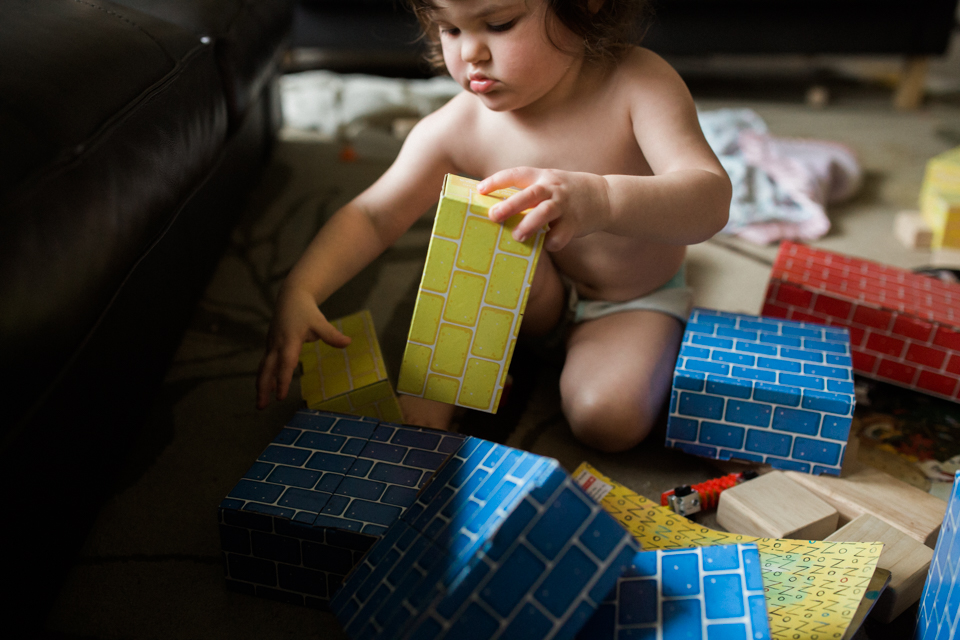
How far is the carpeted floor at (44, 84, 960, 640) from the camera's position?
679mm

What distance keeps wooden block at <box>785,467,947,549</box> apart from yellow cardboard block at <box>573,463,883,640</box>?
0.43 ft

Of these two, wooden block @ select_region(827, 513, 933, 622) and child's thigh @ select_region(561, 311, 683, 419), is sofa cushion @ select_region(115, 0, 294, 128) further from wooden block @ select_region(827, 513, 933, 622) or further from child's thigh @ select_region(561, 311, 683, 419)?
wooden block @ select_region(827, 513, 933, 622)

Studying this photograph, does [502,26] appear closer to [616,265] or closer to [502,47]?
[502,47]

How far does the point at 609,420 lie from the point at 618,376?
0.06 meters

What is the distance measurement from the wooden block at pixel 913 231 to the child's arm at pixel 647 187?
0.73m

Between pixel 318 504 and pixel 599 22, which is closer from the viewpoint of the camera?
pixel 318 504

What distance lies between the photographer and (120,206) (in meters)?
0.60

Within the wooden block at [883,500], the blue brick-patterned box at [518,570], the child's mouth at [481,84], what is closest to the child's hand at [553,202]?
the child's mouth at [481,84]

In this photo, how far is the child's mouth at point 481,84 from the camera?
2.59 ft

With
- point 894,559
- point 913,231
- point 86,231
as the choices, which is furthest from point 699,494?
point 913,231

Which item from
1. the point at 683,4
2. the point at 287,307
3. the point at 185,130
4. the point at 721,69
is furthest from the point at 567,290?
the point at 721,69

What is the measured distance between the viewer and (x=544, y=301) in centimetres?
98

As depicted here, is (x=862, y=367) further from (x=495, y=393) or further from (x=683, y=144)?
(x=495, y=393)

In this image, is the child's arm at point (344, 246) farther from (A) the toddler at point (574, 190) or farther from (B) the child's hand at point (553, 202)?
(B) the child's hand at point (553, 202)
